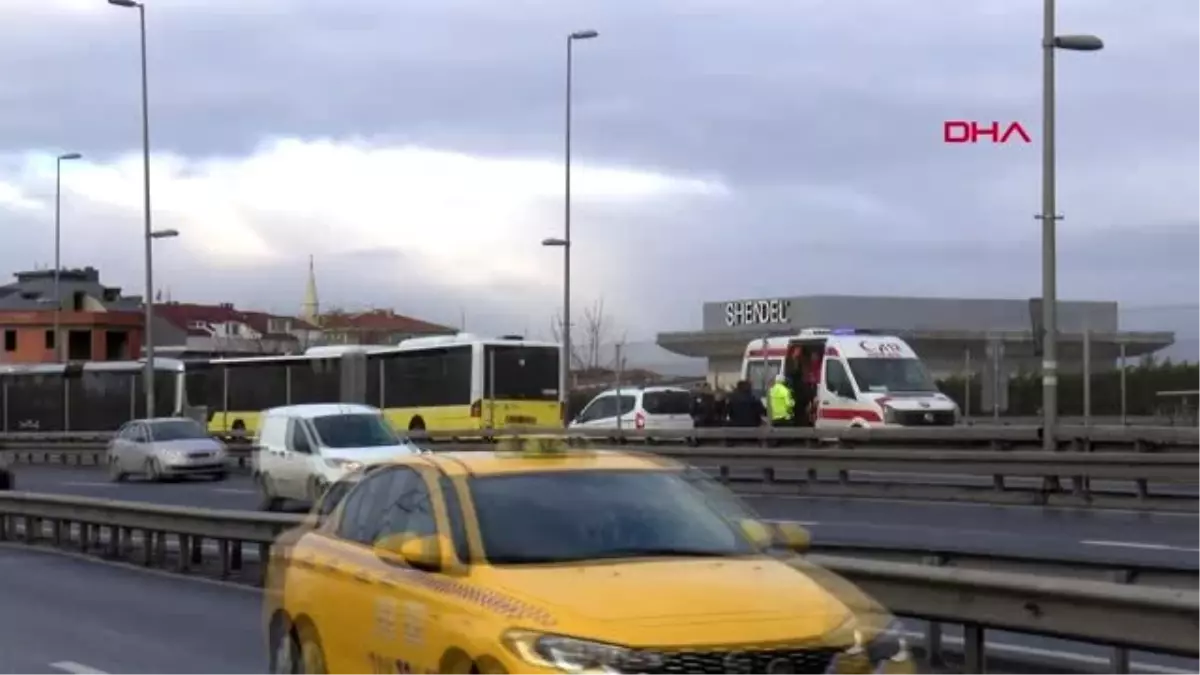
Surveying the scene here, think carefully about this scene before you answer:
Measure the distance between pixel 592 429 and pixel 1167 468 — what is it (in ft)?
49.4

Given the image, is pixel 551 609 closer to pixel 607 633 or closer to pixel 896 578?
pixel 607 633

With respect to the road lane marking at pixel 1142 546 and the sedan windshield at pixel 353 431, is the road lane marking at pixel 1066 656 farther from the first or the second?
the sedan windshield at pixel 353 431

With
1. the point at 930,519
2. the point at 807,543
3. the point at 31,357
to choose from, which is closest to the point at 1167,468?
the point at 930,519

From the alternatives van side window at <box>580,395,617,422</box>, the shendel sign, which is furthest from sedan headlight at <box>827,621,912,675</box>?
the shendel sign

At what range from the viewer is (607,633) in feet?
21.5

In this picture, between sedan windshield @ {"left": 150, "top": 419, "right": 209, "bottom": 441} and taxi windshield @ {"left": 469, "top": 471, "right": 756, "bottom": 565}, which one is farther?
sedan windshield @ {"left": 150, "top": 419, "right": 209, "bottom": 441}

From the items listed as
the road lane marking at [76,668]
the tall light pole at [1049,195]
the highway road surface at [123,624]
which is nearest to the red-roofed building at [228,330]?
the tall light pole at [1049,195]

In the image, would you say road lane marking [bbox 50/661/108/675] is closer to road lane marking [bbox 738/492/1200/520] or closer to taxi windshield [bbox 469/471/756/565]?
taxi windshield [bbox 469/471/756/565]

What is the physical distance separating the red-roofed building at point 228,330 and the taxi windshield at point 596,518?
293ft

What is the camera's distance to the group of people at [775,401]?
3144 cm

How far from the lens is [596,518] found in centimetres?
788

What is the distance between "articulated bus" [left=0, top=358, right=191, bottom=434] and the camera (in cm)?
5434

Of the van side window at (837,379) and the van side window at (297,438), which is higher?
the van side window at (837,379)

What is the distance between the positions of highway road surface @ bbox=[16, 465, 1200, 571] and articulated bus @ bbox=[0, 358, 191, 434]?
87.6 ft
